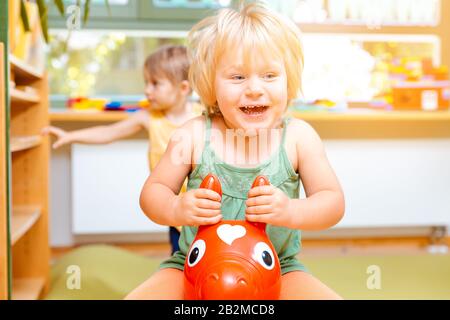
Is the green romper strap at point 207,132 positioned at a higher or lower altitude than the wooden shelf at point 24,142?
higher

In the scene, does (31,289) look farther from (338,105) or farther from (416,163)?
(416,163)

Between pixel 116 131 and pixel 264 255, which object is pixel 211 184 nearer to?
pixel 264 255

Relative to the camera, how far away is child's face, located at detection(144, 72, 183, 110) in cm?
143

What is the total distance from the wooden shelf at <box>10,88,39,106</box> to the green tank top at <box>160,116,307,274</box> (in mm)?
623

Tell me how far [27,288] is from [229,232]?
1119 mm

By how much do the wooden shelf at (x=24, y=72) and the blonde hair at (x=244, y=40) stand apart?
607 millimetres

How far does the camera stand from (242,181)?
0.78 metres

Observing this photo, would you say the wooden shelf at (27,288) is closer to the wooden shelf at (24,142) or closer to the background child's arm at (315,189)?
the wooden shelf at (24,142)

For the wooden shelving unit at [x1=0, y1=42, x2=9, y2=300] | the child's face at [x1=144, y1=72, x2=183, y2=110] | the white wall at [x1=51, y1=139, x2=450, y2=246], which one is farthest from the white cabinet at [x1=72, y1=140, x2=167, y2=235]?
the wooden shelving unit at [x1=0, y1=42, x2=9, y2=300]

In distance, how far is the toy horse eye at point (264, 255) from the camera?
25.1 inches

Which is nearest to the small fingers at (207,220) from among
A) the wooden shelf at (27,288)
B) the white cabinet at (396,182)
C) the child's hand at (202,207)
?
the child's hand at (202,207)

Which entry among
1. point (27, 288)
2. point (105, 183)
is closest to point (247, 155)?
point (27, 288)

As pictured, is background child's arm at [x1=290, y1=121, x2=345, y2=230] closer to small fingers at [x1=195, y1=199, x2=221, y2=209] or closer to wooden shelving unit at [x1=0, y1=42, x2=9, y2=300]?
small fingers at [x1=195, y1=199, x2=221, y2=209]

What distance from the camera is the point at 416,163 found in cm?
247
